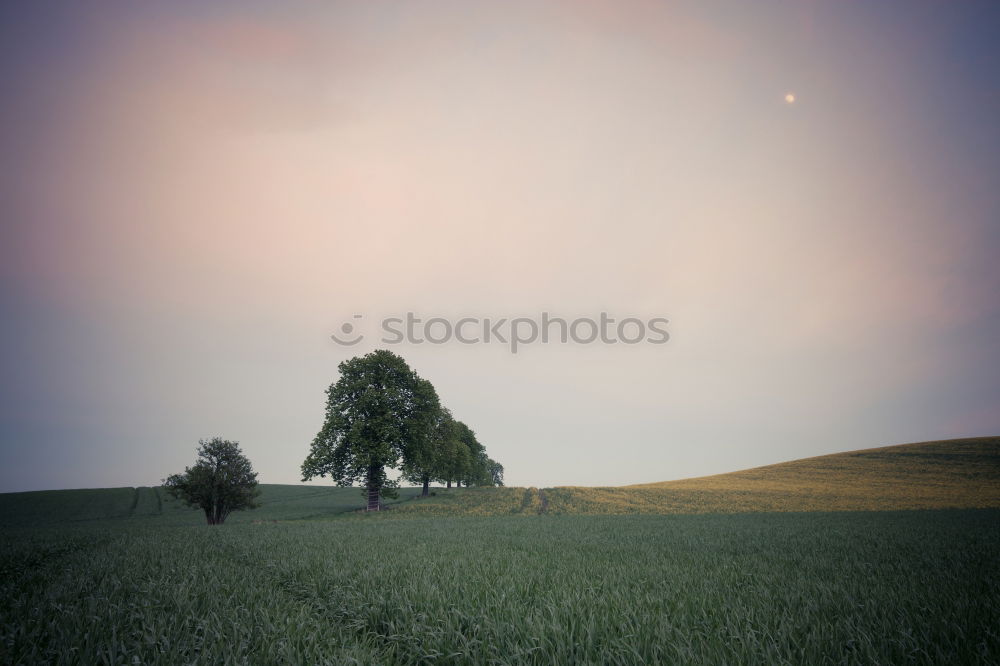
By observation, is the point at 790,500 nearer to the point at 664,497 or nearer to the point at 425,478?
the point at 664,497

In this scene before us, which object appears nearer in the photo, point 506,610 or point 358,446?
point 506,610

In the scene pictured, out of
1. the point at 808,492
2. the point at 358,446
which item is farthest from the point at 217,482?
the point at 808,492

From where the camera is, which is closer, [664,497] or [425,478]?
[664,497]

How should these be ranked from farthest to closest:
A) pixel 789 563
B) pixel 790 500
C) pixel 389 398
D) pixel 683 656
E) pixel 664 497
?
pixel 664 497 → pixel 790 500 → pixel 389 398 → pixel 789 563 → pixel 683 656

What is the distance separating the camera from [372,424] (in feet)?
106

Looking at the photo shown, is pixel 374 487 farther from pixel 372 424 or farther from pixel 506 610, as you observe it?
pixel 506 610

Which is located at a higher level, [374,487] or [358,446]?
[358,446]

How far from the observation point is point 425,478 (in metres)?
45.8

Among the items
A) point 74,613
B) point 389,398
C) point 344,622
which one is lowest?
point 344,622

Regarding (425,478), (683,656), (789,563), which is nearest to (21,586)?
(683,656)

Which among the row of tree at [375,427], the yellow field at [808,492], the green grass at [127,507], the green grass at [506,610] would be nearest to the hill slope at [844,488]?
the yellow field at [808,492]

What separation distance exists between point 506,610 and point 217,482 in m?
36.5

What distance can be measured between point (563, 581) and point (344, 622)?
3.24 meters

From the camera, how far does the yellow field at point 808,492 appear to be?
35844 mm
